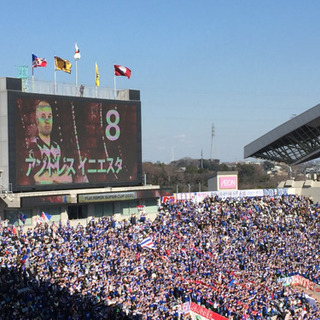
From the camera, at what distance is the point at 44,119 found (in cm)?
3412

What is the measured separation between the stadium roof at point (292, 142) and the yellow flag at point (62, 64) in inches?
703

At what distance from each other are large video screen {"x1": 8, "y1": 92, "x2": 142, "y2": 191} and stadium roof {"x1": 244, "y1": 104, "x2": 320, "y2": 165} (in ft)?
44.7

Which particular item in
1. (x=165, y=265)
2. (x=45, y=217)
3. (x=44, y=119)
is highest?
(x=44, y=119)

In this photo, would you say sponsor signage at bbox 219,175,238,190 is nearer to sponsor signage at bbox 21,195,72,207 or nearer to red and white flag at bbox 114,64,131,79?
red and white flag at bbox 114,64,131,79

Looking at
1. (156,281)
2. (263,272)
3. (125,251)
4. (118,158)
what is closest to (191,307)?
(156,281)

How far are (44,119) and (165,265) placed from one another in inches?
361

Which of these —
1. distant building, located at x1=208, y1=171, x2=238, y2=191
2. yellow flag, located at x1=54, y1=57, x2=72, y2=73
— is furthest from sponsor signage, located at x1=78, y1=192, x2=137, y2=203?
distant building, located at x1=208, y1=171, x2=238, y2=191

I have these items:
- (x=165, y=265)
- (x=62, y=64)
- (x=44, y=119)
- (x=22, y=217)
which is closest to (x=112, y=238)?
(x=165, y=265)

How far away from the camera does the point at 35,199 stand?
33.4m

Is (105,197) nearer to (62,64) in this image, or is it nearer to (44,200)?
(44,200)

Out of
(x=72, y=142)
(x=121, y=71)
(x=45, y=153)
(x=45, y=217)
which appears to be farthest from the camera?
(x=121, y=71)

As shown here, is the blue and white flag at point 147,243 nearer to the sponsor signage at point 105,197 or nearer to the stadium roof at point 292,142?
the sponsor signage at point 105,197

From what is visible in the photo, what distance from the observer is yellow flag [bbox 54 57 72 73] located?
119 ft

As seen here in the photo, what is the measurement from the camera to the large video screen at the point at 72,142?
3316 cm
